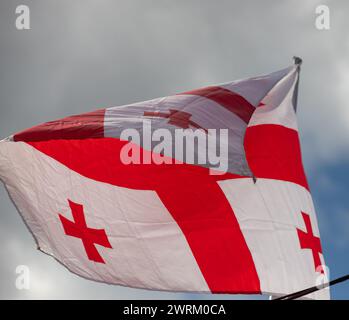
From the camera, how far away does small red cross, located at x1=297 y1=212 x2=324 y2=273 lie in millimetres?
11125

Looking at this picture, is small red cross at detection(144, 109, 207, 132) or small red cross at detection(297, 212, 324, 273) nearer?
small red cross at detection(144, 109, 207, 132)

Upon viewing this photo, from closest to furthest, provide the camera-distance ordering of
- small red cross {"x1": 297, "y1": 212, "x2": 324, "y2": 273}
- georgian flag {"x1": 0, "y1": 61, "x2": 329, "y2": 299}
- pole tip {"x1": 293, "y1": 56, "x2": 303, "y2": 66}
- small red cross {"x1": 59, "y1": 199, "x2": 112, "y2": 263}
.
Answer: georgian flag {"x1": 0, "y1": 61, "x2": 329, "y2": 299}, small red cross {"x1": 59, "y1": 199, "x2": 112, "y2": 263}, small red cross {"x1": 297, "y1": 212, "x2": 324, "y2": 273}, pole tip {"x1": 293, "y1": 56, "x2": 303, "y2": 66}

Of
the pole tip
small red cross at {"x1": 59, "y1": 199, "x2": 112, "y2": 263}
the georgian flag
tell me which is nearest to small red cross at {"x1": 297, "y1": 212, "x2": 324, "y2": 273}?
the georgian flag

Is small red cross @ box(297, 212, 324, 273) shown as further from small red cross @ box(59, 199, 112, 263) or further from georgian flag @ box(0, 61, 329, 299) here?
small red cross @ box(59, 199, 112, 263)

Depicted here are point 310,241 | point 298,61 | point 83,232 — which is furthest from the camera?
point 298,61

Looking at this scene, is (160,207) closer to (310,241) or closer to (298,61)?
(310,241)

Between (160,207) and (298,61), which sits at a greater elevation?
(298,61)

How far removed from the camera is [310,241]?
11.2 meters

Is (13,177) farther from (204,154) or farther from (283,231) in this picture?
(283,231)

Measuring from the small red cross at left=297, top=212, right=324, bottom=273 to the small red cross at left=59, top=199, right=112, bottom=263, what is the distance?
3.42 m

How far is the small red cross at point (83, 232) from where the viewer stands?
10.7 metres

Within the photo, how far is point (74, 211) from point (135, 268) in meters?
1.44

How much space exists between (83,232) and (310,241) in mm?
3986

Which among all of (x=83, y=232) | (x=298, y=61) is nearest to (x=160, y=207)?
(x=83, y=232)
